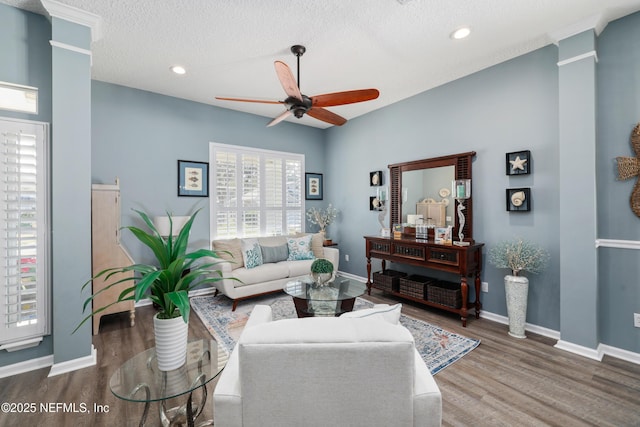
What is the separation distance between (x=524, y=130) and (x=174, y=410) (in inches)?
160

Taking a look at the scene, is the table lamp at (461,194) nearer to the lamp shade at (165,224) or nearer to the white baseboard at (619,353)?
the white baseboard at (619,353)

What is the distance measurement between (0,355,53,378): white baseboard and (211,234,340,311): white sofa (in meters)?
1.67

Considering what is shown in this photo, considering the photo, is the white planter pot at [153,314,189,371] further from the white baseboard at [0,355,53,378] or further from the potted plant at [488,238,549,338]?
the potted plant at [488,238,549,338]

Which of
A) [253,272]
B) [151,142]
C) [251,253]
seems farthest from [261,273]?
[151,142]

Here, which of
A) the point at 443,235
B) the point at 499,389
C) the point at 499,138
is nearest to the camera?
the point at 499,389

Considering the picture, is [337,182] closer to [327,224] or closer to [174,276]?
[327,224]

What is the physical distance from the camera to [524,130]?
3047mm

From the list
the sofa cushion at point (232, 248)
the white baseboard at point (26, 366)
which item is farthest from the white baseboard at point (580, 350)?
the white baseboard at point (26, 366)

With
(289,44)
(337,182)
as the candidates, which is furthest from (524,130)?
(337,182)

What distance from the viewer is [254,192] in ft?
16.1

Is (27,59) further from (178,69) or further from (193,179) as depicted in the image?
(193,179)

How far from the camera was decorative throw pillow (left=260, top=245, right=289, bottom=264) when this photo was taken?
4.25 metres

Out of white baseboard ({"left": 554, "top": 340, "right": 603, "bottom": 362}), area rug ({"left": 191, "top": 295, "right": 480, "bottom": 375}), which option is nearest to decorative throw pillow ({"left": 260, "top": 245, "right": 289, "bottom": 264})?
area rug ({"left": 191, "top": 295, "right": 480, "bottom": 375})

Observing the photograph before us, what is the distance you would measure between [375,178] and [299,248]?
5.68 ft
